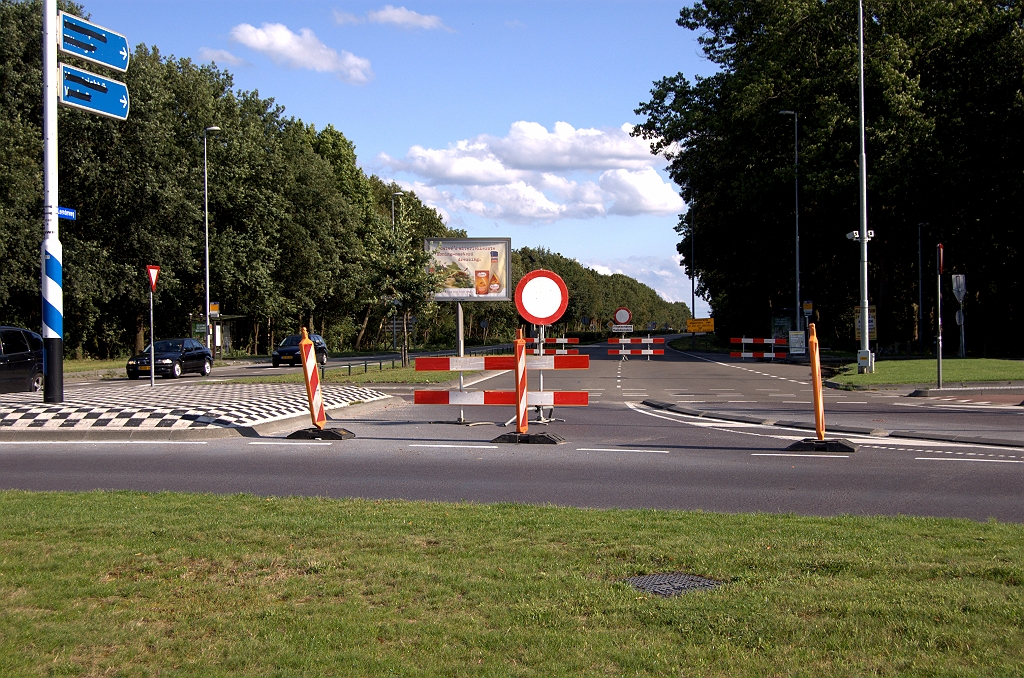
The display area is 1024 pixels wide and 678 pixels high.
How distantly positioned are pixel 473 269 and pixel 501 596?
122 ft

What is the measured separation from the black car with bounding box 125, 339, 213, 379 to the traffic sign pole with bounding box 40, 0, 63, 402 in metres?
16.8

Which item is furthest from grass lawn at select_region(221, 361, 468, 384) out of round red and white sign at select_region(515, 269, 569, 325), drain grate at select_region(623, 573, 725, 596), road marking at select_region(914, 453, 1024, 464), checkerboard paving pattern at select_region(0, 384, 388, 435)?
drain grate at select_region(623, 573, 725, 596)

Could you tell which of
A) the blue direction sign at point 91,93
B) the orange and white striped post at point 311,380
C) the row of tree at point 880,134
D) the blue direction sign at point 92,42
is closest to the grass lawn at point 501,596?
the orange and white striped post at point 311,380

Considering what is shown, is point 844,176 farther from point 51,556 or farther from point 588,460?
point 51,556

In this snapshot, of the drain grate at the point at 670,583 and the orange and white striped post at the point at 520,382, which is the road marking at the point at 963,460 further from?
the drain grate at the point at 670,583

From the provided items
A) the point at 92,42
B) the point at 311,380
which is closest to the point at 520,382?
the point at 311,380

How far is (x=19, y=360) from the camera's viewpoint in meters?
24.1

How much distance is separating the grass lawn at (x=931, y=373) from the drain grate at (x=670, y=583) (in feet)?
71.9

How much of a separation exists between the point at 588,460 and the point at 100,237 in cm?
4241

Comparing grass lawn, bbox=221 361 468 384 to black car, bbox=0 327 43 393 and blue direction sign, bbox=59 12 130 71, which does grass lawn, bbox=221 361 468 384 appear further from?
blue direction sign, bbox=59 12 130 71

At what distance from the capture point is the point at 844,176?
40.8 m

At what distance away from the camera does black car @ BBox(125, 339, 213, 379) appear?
110ft

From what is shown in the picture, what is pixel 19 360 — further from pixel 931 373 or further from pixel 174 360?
pixel 931 373

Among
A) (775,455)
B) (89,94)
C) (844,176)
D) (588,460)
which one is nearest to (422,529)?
(588,460)
